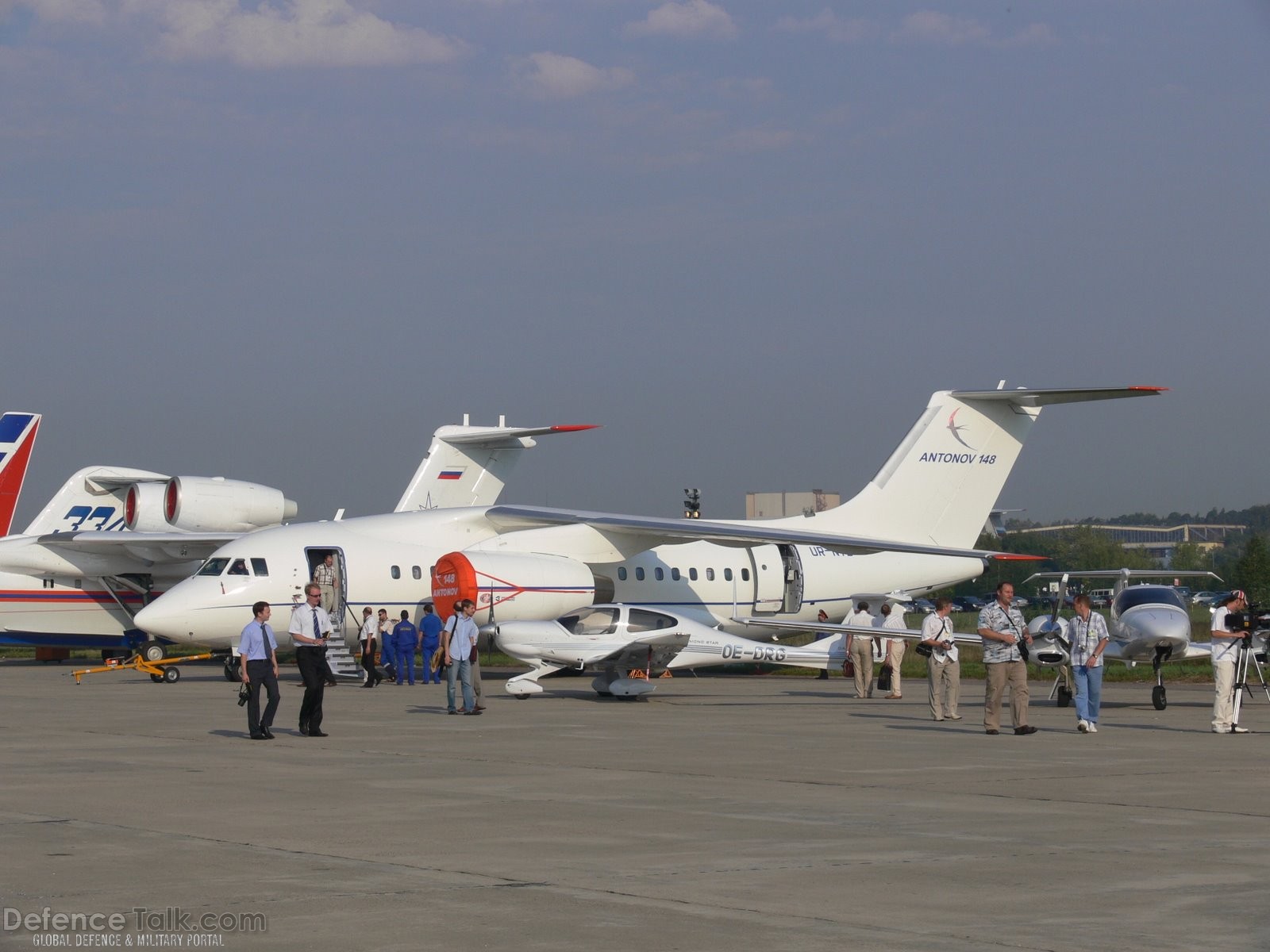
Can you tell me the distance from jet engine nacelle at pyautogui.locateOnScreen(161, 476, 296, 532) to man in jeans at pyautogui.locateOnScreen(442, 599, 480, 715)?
1571 cm

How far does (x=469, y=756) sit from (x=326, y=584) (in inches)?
543

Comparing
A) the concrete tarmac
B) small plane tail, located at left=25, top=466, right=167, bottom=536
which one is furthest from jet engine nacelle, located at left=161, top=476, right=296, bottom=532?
the concrete tarmac

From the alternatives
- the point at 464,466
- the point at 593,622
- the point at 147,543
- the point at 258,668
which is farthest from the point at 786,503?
the point at 258,668

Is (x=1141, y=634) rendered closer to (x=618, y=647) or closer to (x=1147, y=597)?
(x=1147, y=597)

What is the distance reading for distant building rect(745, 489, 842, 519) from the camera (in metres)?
64.9

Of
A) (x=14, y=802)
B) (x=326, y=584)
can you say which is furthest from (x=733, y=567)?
(x=14, y=802)

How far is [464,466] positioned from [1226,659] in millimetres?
24834

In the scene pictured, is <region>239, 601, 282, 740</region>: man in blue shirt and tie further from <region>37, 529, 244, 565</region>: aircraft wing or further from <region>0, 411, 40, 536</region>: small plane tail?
<region>0, 411, 40, 536</region>: small plane tail

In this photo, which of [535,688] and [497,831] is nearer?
[497,831]

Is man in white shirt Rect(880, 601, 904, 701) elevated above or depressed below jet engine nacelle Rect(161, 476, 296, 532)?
below

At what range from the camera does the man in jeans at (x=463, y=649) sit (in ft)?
64.4

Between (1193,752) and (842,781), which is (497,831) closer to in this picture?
(842,781)

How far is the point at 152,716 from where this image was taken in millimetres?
19578

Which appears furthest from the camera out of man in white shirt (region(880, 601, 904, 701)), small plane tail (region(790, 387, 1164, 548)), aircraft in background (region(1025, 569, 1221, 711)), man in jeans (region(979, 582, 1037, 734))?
small plane tail (region(790, 387, 1164, 548))
